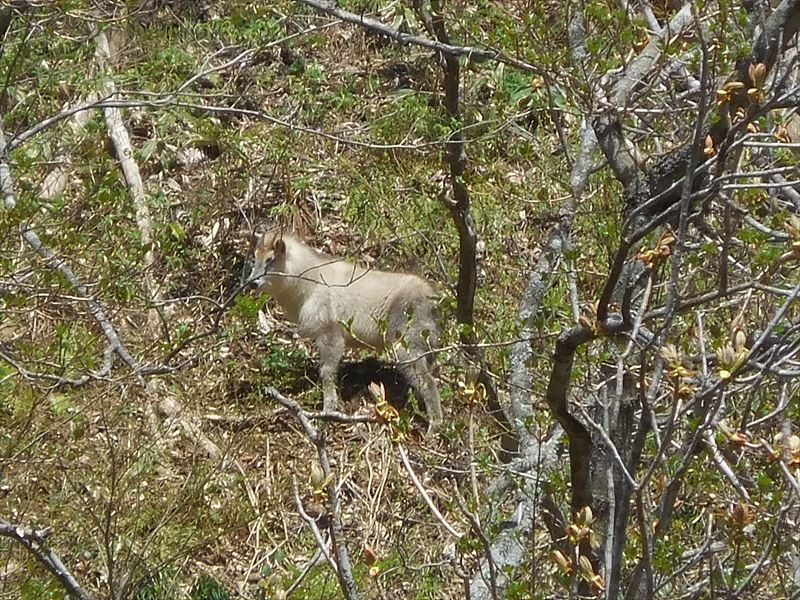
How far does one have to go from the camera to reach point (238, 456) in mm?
7078

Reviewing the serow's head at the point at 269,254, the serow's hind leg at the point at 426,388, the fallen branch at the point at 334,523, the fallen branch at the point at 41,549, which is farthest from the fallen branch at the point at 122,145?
the fallen branch at the point at 334,523

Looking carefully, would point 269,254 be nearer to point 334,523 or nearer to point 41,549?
point 41,549

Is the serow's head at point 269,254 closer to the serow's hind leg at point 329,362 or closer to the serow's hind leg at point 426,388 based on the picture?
the serow's hind leg at point 329,362

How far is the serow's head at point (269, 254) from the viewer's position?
748cm

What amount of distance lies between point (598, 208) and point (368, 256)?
3431mm

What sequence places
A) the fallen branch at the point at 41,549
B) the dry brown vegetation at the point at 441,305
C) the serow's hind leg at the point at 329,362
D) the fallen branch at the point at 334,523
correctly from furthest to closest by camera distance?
the serow's hind leg at the point at 329,362
the fallen branch at the point at 41,549
the dry brown vegetation at the point at 441,305
the fallen branch at the point at 334,523

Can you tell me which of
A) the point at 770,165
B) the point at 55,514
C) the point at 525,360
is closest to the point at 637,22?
the point at 770,165

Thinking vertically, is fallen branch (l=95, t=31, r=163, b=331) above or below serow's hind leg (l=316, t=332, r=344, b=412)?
above

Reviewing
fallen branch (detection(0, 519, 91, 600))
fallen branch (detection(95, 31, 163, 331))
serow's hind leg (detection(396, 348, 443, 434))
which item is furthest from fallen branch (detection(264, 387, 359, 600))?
fallen branch (detection(95, 31, 163, 331))

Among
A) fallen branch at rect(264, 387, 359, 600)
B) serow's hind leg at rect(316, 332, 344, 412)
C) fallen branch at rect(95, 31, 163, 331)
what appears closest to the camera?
fallen branch at rect(264, 387, 359, 600)

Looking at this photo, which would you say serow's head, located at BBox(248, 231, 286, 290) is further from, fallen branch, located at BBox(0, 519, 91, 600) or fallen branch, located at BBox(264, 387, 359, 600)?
fallen branch, located at BBox(264, 387, 359, 600)

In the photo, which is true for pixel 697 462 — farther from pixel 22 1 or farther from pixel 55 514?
pixel 55 514

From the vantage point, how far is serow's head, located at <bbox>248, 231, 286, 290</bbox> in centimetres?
748

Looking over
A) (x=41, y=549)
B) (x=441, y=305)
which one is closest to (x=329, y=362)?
(x=441, y=305)
